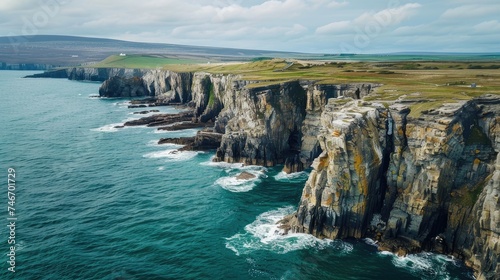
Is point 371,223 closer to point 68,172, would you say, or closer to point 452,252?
point 452,252

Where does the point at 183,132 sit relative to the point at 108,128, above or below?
below

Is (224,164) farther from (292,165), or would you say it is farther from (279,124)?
(292,165)

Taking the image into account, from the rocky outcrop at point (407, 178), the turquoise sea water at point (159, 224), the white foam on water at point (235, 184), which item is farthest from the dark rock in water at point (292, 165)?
the rocky outcrop at point (407, 178)

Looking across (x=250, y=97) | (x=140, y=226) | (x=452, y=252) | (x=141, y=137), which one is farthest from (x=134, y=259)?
(x=141, y=137)

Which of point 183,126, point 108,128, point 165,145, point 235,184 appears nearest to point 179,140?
point 165,145

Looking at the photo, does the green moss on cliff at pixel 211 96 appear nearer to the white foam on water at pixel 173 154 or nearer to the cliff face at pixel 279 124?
the white foam on water at pixel 173 154
